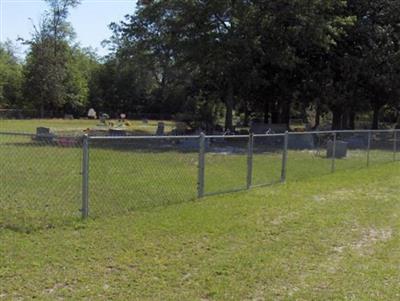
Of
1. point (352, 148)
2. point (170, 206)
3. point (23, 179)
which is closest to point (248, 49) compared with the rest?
point (352, 148)

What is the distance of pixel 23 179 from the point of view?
11.9 m

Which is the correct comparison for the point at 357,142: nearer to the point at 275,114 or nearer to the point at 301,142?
the point at 301,142

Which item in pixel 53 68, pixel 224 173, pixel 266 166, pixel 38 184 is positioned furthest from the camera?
pixel 53 68

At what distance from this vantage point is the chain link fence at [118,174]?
27.9 ft

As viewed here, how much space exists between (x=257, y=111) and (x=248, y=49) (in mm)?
22435

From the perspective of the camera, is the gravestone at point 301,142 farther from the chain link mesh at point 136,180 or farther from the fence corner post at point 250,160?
the fence corner post at point 250,160

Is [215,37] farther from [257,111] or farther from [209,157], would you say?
[257,111]

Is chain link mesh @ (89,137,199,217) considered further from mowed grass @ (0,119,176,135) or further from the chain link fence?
mowed grass @ (0,119,176,135)

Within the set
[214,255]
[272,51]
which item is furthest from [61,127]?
[214,255]

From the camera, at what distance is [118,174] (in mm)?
13133

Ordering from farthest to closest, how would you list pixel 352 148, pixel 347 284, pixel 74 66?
pixel 74 66 < pixel 352 148 < pixel 347 284

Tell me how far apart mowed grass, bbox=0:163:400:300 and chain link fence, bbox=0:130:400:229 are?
0.78m

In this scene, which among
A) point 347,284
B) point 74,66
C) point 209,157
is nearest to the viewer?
point 347,284

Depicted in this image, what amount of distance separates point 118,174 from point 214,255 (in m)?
7.16
